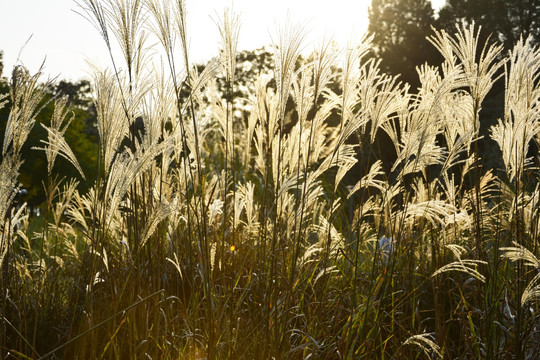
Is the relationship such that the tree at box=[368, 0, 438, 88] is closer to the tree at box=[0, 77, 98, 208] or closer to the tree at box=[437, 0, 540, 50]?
the tree at box=[437, 0, 540, 50]

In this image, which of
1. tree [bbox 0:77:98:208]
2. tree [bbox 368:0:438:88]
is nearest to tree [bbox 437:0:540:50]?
tree [bbox 368:0:438:88]

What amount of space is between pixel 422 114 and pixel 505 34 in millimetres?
30788

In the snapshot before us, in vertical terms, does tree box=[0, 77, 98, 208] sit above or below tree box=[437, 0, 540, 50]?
below

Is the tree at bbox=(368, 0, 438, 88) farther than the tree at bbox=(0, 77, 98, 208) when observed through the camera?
Yes

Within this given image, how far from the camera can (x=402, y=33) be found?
3033cm

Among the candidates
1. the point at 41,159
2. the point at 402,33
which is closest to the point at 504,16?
the point at 402,33

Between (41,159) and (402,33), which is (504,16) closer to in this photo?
(402,33)

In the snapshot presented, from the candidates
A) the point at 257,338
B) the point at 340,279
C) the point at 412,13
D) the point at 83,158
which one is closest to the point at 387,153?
the point at 412,13

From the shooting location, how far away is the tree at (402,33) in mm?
27469

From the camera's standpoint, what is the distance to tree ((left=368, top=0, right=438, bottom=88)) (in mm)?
27469

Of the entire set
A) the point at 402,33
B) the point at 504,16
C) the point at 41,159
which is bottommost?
the point at 41,159

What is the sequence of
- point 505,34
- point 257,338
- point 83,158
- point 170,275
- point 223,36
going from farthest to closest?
point 505,34, point 83,158, point 170,275, point 223,36, point 257,338

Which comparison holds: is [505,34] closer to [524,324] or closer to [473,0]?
[473,0]

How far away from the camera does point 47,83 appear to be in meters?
2.18
